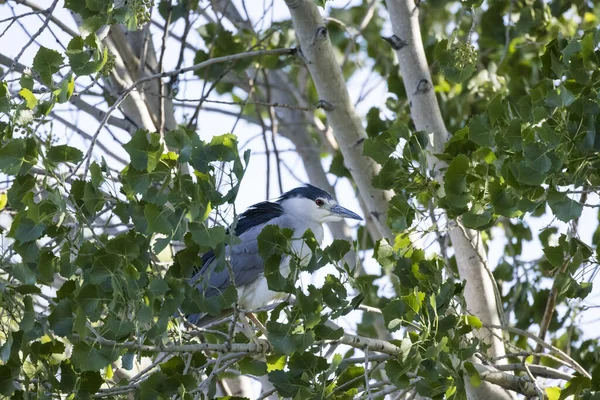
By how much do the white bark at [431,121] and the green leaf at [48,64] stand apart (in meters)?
1.96

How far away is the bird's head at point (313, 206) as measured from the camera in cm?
580

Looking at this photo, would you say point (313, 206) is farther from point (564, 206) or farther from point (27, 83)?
point (27, 83)

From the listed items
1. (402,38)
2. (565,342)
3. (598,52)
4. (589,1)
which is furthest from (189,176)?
(589,1)

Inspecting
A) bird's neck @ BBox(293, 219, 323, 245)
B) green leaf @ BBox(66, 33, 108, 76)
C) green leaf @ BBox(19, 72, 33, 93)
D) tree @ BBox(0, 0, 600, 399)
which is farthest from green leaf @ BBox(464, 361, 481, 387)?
bird's neck @ BBox(293, 219, 323, 245)

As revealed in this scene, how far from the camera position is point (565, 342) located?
5.45 metres

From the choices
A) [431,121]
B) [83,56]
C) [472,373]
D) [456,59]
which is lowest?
[472,373]

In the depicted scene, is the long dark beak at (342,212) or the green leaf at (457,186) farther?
the long dark beak at (342,212)

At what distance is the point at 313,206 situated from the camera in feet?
19.1

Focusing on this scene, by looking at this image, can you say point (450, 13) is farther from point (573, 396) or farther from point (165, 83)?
point (573, 396)

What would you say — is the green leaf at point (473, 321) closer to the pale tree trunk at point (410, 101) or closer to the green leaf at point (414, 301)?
the green leaf at point (414, 301)

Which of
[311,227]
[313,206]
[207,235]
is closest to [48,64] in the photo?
[207,235]

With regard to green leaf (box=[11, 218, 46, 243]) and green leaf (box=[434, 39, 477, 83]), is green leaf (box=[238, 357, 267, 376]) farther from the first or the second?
green leaf (box=[434, 39, 477, 83])

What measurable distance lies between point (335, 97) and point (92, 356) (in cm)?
209

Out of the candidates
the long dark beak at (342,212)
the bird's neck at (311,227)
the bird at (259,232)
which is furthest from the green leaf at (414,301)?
the long dark beak at (342,212)
